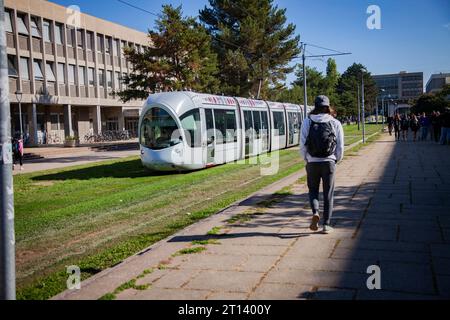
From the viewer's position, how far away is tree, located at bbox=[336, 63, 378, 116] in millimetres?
84062

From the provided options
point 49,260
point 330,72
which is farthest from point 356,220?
point 330,72

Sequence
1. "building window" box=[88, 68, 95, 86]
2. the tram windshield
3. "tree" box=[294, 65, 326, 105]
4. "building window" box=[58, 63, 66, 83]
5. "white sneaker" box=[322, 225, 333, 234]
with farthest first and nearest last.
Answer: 1. "tree" box=[294, 65, 326, 105]
2. "building window" box=[88, 68, 95, 86]
3. "building window" box=[58, 63, 66, 83]
4. the tram windshield
5. "white sneaker" box=[322, 225, 333, 234]

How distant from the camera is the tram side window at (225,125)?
59.8 feet

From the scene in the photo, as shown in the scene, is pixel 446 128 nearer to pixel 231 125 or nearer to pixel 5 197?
pixel 231 125

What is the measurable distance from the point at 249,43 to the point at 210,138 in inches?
999

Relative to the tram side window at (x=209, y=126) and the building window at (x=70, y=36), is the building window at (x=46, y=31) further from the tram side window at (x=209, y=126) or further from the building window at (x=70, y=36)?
the tram side window at (x=209, y=126)

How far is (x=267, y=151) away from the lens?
25.4 metres

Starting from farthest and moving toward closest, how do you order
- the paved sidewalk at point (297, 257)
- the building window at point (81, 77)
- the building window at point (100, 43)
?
the building window at point (100, 43), the building window at point (81, 77), the paved sidewalk at point (297, 257)

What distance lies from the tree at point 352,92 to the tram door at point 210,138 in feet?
130

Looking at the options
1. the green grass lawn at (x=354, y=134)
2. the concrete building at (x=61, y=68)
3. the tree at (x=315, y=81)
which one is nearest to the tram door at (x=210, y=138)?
the green grass lawn at (x=354, y=134)

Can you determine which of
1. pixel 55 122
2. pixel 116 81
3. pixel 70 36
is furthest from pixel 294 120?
pixel 116 81

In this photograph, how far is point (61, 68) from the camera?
41.5 meters

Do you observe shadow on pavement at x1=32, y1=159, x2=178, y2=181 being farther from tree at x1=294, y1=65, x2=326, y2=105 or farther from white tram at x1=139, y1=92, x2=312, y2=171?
tree at x1=294, y1=65, x2=326, y2=105

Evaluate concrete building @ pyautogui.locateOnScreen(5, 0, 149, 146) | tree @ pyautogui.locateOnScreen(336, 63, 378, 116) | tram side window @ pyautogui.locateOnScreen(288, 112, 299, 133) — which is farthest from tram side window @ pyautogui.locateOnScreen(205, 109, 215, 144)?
tree @ pyautogui.locateOnScreen(336, 63, 378, 116)
